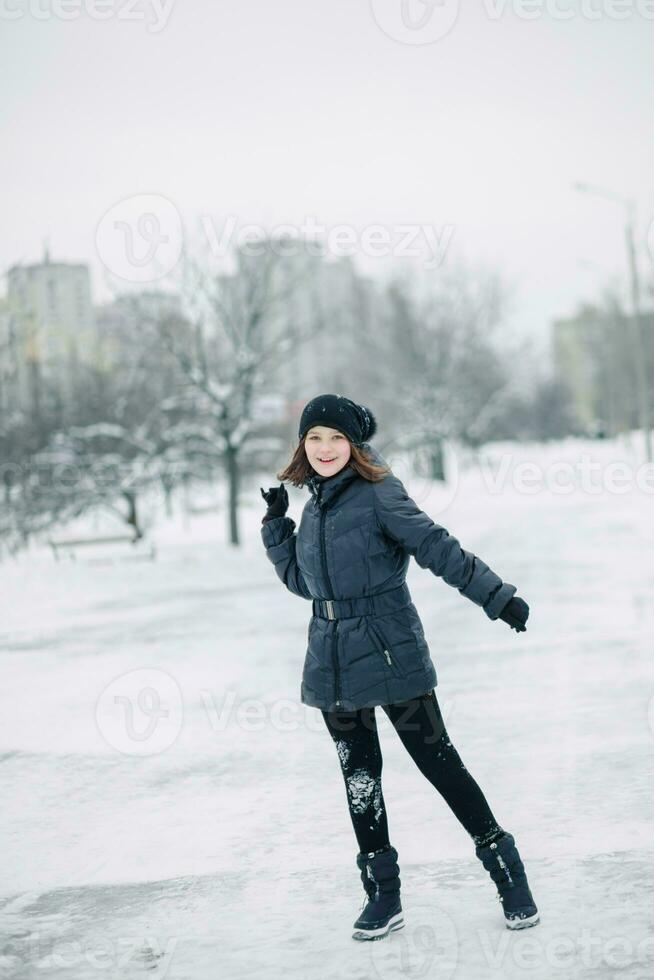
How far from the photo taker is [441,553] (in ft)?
11.3

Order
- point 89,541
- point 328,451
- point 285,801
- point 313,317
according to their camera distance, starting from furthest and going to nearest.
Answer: point 313,317 → point 89,541 → point 285,801 → point 328,451

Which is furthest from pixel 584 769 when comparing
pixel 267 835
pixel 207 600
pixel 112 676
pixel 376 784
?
pixel 207 600

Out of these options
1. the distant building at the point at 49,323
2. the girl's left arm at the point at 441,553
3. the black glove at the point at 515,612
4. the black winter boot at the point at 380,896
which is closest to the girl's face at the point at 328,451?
the girl's left arm at the point at 441,553

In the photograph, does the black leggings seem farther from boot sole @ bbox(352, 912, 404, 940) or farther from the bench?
the bench

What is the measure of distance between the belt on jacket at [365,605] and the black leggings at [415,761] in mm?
281

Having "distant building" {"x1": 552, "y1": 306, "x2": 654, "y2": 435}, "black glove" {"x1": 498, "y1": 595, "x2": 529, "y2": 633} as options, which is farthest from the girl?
"distant building" {"x1": 552, "y1": 306, "x2": 654, "y2": 435}

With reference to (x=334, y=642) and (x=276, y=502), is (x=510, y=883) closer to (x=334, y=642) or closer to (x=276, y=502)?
(x=334, y=642)

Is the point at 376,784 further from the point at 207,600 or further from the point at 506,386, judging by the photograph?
the point at 506,386

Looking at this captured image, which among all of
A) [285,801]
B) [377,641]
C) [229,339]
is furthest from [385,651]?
[229,339]

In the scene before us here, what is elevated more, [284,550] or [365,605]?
[284,550]

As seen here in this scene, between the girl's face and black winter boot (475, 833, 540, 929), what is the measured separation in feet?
4.00

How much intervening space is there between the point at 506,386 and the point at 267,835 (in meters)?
46.0

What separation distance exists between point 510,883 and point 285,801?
1.74 metres

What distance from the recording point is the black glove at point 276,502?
12.5ft
